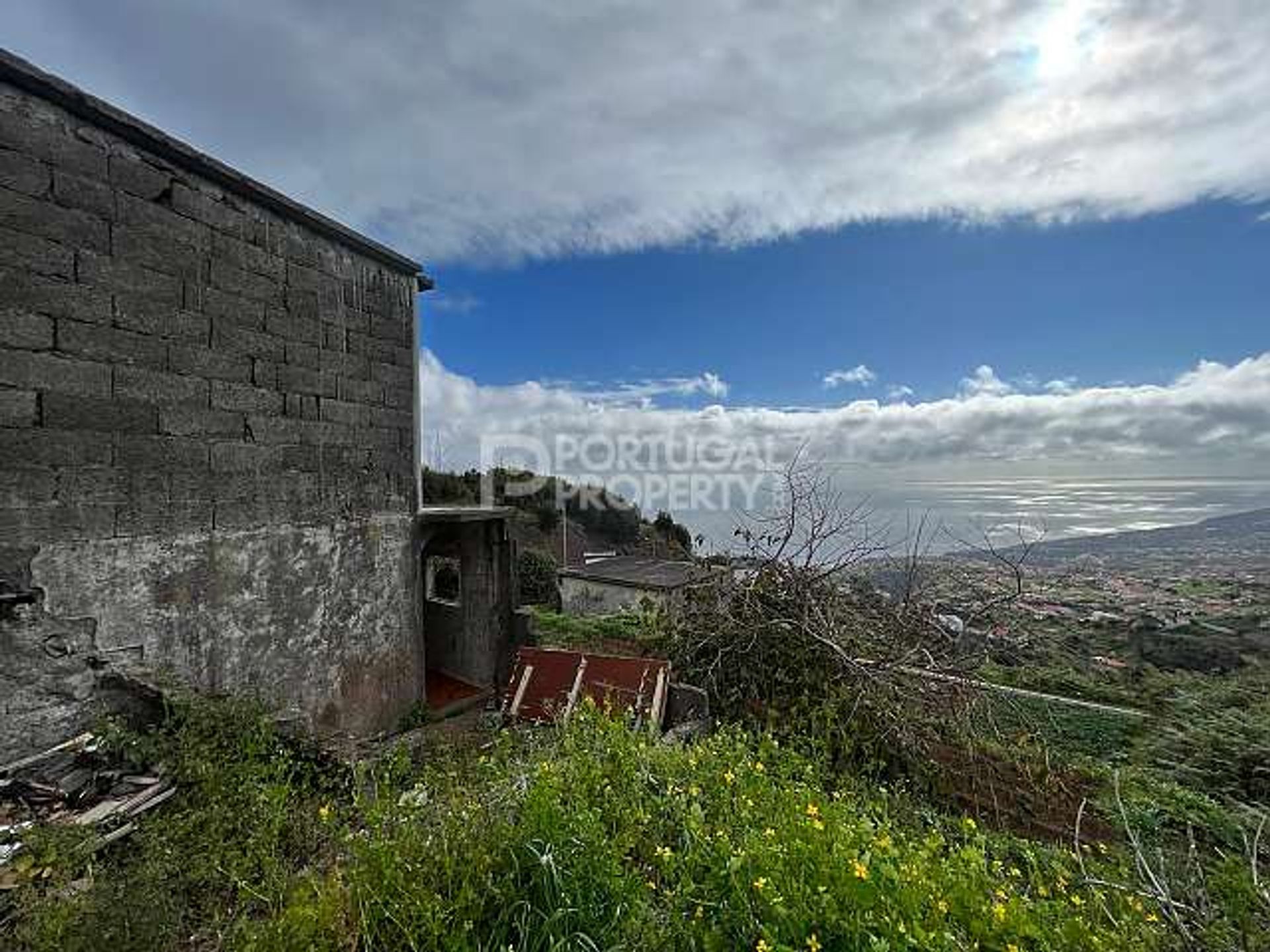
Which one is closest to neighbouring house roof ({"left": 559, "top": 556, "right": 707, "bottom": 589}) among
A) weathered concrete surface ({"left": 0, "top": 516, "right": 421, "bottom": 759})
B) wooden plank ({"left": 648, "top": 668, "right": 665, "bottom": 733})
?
wooden plank ({"left": 648, "top": 668, "right": 665, "bottom": 733})

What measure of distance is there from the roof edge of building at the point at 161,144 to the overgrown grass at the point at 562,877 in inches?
152

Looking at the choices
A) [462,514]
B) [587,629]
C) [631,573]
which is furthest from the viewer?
[631,573]

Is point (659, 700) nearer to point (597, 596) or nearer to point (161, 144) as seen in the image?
point (161, 144)

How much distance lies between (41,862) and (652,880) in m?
2.50

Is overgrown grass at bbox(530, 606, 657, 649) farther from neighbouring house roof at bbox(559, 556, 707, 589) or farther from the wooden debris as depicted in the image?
the wooden debris

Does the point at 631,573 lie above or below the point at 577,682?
below

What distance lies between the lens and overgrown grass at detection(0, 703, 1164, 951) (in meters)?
1.91

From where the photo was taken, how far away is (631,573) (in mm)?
15414

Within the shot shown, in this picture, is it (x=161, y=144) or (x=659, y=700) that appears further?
(x=659, y=700)

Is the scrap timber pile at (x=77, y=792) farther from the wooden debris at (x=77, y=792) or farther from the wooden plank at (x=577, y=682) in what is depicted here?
the wooden plank at (x=577, y=682)

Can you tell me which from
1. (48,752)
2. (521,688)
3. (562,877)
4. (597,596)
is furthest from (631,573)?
(562,877)

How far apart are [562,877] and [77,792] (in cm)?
288

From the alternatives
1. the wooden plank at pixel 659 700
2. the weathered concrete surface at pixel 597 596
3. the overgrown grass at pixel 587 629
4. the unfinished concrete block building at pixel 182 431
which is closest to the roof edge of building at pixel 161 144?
the unfinished concrete block building at pixel 182 431

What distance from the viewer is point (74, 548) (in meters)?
3.43
